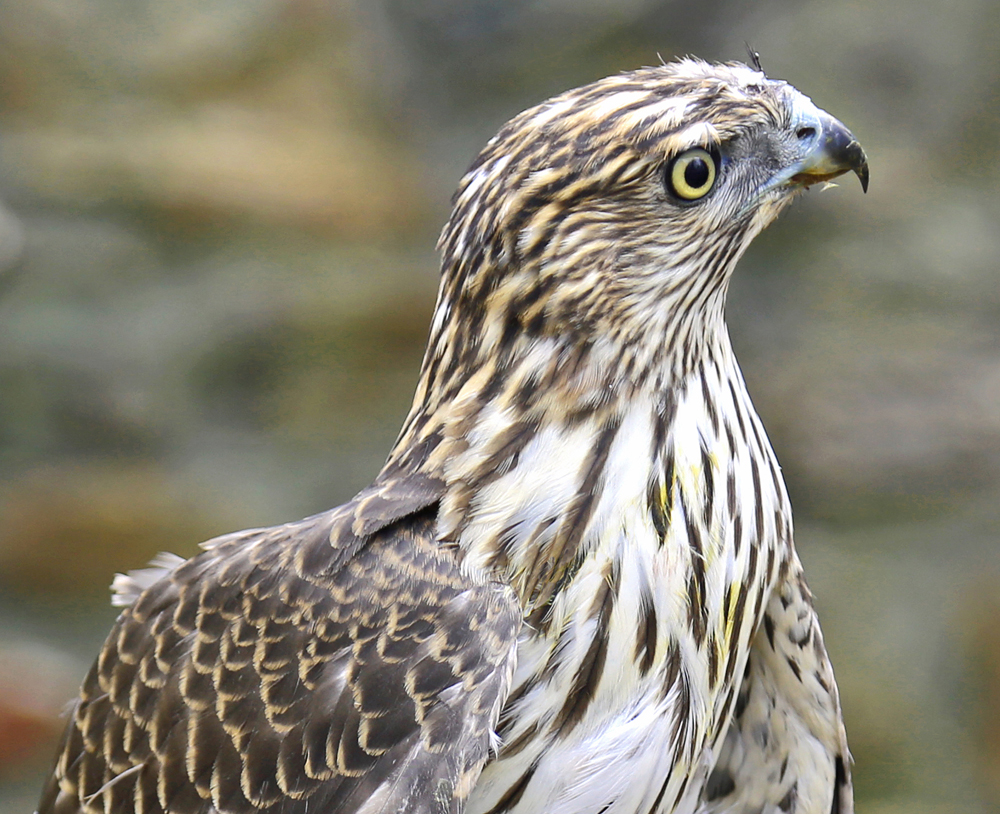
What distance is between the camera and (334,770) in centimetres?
135

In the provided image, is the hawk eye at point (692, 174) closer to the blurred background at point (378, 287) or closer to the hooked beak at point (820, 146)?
the hooked beak at point (820, 146)

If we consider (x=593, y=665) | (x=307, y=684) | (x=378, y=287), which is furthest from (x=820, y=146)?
(x=378, y=287)

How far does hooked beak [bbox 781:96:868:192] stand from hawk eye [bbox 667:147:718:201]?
11cm

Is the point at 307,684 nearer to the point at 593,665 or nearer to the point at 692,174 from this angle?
the point at 593,665

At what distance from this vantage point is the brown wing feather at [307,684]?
1317 millimetres

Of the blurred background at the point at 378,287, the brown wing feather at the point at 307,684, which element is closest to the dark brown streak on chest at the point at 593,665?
the brown wing feather at the point at 307,684

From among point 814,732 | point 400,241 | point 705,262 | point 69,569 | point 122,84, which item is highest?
point 122,84

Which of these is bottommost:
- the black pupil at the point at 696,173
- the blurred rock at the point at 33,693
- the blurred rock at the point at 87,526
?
the blurred rock at the point at 33,693

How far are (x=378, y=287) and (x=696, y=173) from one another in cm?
128

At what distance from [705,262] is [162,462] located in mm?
1504

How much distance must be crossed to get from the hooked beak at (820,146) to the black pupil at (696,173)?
116 mm

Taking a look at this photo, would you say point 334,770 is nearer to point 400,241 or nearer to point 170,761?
point 170,761

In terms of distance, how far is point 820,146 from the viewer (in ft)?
4.84

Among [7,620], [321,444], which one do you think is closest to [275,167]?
[321,444]
